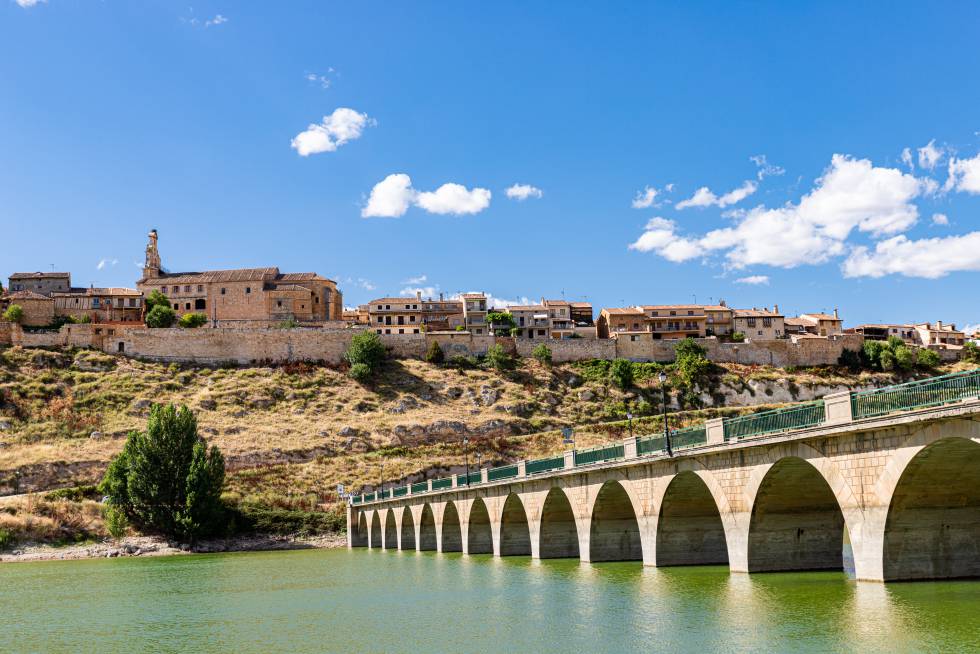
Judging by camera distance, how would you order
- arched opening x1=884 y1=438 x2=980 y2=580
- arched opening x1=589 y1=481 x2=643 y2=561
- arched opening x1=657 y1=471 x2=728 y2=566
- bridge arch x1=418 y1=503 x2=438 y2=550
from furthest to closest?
→ bridge arch x1=418 y1=503 x2=438 y2=550 < arched opening x1=589 y1=481 x2=643 y2=561 < arched opening x1=657 y1=471 x2=728 y2=566 < arched opening x1=884 y1=438 x2=980 y2=580

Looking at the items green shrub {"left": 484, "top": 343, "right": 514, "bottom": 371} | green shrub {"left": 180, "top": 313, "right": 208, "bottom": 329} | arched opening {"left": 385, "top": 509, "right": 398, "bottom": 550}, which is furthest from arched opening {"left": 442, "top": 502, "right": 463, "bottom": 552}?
green shrub {"left": 180, "top": 313, "right": 208, "bottom": 329}

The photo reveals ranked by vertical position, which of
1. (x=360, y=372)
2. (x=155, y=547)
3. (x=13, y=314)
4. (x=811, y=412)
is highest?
(x=13, y=314)

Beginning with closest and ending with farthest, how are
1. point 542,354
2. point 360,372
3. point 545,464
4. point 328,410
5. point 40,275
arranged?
point 545,464
point 328,410
point 360,372
point 542,354
point 40,275

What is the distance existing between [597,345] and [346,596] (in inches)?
3072

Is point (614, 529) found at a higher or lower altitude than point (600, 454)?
lower

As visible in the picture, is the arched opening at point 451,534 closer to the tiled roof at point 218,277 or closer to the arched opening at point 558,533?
the arched opening at point 558,533

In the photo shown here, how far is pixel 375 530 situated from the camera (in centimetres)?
6341

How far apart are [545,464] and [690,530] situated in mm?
8412

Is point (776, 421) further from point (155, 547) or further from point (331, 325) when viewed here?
point (331, 325)

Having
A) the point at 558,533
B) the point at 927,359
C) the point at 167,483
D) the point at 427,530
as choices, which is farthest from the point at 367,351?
the point at 927,359

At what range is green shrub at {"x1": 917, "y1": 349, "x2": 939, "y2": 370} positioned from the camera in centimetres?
10181

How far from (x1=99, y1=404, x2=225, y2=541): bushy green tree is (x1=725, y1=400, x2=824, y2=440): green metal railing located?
157ft

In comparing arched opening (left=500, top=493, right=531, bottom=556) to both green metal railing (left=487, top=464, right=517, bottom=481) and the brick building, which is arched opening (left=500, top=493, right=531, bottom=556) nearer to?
green metal railing (left=487, top=464, right=517, bottom=481)

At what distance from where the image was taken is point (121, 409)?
8631 cm
